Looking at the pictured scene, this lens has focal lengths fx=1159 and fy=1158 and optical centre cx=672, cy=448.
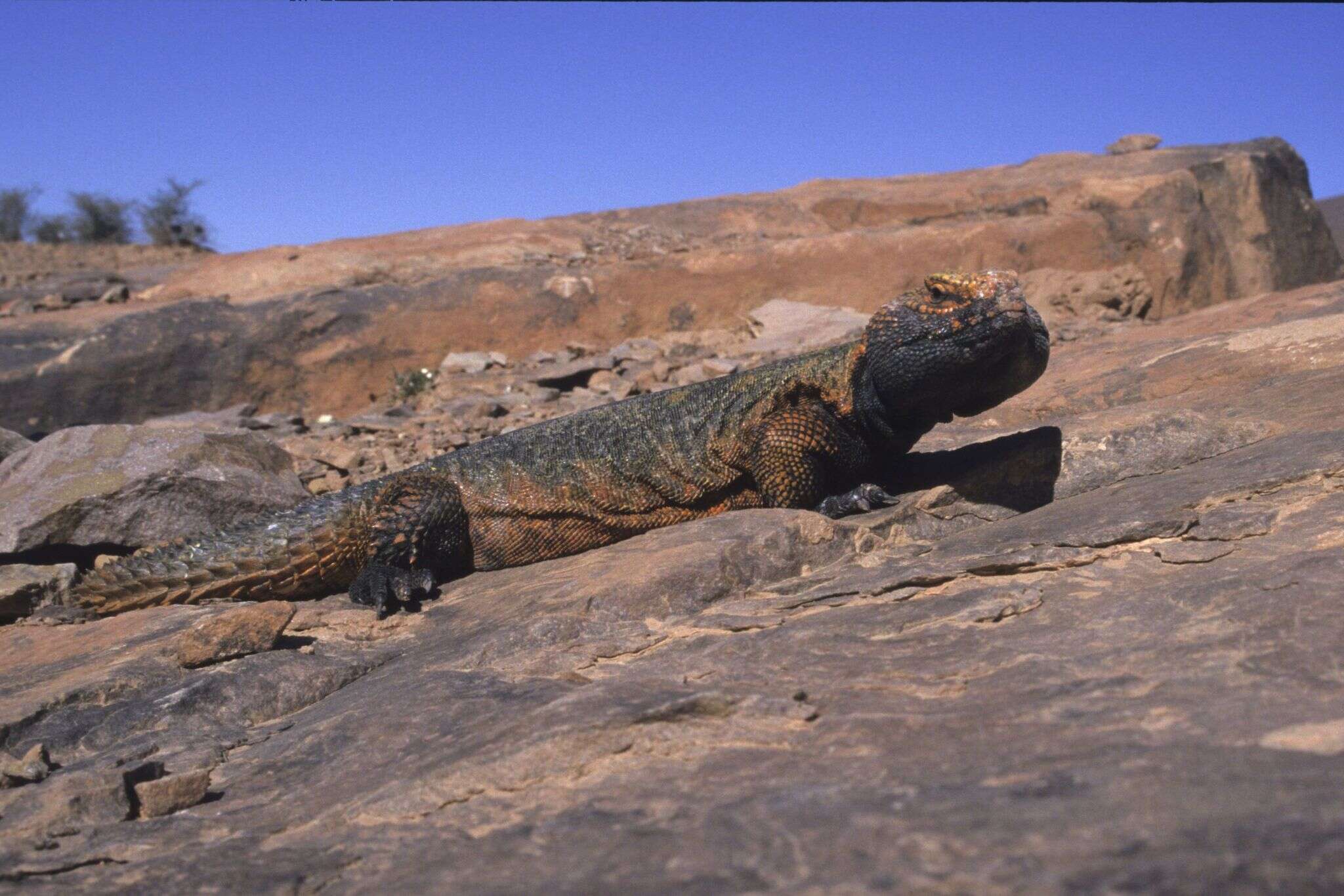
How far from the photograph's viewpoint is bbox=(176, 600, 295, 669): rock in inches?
186

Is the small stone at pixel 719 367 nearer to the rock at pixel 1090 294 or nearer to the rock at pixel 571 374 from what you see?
the rock at pixel 571 374

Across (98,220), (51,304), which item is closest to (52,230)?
(98,220)

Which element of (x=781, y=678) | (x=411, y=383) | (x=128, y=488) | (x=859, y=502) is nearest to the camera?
(x=781, y=678)

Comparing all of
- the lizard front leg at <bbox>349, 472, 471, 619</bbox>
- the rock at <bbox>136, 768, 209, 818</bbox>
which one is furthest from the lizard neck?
the rock at <bbox>136, 768, 209, 818</bbox>

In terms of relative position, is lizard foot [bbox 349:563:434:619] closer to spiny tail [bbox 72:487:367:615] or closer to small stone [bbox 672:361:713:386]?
spiny tail [bbox 72:487:367:615]

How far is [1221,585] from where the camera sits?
3656 millimetres

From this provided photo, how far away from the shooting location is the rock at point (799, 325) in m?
11.0

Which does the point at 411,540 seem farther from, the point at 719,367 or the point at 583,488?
the point at 719,367

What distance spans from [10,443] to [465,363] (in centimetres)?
445

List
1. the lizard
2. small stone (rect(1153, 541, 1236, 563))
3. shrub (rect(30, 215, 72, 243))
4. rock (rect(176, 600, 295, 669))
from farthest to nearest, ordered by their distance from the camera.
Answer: shrub (rect(30, 215, 72, 243)) < the lizard < rock (rect(176, 600, 295, 669)) < small stone (rect(1153, 541, 1236, 563))

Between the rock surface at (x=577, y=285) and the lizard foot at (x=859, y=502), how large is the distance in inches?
280

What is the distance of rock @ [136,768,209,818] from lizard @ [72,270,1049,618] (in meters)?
2.06

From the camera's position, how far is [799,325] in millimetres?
11672

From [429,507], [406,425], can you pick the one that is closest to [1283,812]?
[429,507]
